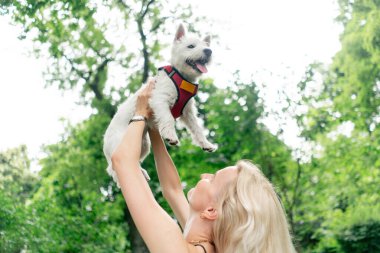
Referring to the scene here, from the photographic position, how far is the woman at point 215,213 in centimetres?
213

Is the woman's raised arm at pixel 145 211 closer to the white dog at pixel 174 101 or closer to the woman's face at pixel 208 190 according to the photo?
the woman's face at pixel 208 190

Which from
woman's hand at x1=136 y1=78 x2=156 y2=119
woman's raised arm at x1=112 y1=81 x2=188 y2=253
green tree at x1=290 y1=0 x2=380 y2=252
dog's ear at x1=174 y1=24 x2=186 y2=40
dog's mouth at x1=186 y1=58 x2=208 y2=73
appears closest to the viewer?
woman's raised arm at x1=112 y1=81 x2=188 y2=253

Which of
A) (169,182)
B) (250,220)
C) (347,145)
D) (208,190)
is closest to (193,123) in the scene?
(169,182)

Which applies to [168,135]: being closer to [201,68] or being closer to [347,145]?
[201,68]

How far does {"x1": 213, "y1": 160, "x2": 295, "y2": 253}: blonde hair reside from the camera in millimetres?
2219

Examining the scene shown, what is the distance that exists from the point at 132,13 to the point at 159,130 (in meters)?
13.0

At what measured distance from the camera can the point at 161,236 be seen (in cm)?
210

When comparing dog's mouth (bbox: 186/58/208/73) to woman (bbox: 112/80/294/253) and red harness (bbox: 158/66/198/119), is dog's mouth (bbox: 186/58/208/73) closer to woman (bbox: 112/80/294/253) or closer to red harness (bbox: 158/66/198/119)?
red harness (bbox: 158/66/198/119)

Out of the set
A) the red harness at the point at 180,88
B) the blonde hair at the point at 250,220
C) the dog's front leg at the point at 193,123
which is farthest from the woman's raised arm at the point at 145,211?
the dog's front leg at the point at 193,123

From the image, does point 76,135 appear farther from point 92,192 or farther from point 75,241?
point 75,241

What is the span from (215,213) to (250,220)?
0.51ft

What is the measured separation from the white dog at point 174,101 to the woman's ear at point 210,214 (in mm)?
669

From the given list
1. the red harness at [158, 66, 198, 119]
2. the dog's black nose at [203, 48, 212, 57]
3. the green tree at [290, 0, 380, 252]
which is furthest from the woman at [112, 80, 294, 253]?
the green tree at [290, 0, 380, 252]

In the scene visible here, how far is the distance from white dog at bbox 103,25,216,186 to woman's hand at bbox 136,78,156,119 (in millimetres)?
24
